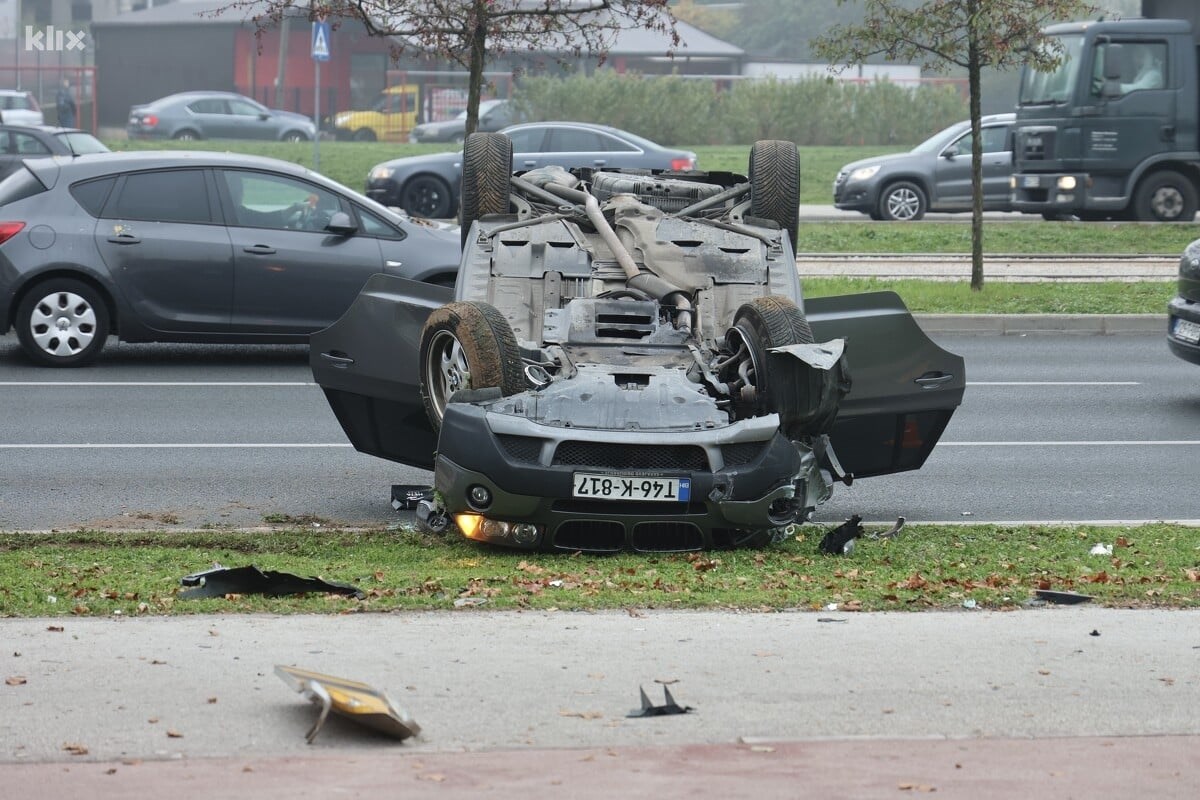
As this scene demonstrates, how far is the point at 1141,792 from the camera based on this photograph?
497 cm

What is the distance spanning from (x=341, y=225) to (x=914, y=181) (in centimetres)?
1574

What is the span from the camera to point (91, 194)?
15.1 meters

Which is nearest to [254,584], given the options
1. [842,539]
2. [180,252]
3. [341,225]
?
[842,539]

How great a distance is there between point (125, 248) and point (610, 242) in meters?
6.38

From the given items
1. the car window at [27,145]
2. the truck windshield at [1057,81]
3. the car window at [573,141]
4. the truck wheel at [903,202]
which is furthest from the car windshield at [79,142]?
the truck windshield at [1057,81]

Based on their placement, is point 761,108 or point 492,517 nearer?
point 492,517

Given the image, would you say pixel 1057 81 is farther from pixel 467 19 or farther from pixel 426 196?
pixel 467 19

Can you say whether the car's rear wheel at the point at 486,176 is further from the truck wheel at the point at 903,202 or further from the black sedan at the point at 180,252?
the truck wheel at the point at 903,202

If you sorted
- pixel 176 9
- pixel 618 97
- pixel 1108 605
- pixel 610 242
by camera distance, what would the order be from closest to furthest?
1. pixel 1108 605
2. pixel 610 242
3. pixel 618 97
4. pixel 176 9

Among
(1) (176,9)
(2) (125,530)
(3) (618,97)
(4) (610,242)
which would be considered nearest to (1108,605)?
(4) (610,242)

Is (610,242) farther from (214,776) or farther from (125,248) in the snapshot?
(125,248)

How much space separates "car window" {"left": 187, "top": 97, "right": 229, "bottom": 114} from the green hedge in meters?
7.58

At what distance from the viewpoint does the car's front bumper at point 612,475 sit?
821 centimetres

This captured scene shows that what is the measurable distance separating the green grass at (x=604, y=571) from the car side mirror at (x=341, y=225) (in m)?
6.43
